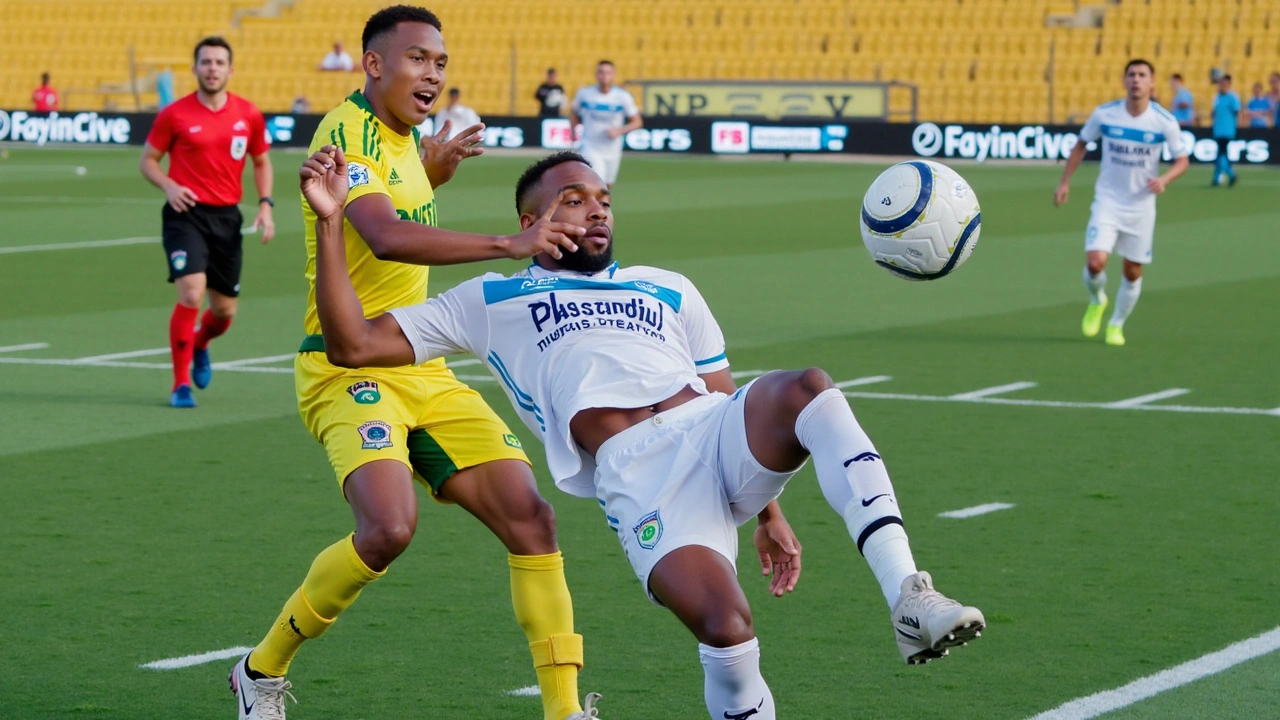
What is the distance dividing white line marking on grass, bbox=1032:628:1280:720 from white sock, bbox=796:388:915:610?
52.4 inches

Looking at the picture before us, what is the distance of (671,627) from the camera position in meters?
6.39

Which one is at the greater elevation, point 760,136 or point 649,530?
point 649,530

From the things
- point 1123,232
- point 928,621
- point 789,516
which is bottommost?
point 1123,232

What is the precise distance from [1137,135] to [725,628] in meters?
10.9

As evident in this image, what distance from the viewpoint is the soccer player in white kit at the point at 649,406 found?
4.43 meters

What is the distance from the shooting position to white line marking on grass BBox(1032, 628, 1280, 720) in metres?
5.35

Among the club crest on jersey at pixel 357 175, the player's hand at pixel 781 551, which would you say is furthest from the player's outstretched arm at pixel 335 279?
the player's hand at pixel 781 551

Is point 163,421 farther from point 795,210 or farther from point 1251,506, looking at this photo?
point 795,210

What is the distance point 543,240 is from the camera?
15.3ft

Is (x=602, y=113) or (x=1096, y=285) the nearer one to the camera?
(x=1096, y=285)

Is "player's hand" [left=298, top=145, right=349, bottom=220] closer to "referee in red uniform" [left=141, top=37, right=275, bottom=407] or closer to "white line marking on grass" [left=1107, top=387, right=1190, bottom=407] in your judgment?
"referee in red uniform" [left=141, top=37, right=275, bottom=407]

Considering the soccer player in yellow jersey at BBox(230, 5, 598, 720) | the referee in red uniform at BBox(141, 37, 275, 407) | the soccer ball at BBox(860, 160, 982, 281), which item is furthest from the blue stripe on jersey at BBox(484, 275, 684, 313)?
the referee in red uniform at BBox(141, 37, 275, 407)

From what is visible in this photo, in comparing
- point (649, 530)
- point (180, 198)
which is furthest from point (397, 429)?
point (180, 198)

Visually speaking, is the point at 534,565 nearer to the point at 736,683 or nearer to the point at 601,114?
the point at 736,683
